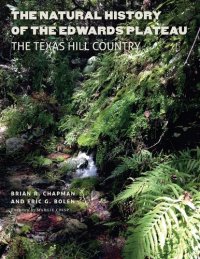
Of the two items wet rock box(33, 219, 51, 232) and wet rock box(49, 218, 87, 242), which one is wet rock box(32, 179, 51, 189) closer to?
wet rock box(33, 219, 51, 232)

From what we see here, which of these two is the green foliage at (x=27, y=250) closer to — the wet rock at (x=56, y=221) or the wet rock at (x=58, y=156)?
the wet rock at (x=56, y=221)

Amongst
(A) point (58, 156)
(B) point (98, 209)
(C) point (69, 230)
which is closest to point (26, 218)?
(C) point (69, 230)

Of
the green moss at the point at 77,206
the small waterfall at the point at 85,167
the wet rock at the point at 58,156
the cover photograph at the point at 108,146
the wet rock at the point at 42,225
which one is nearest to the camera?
the cover photograph at the point at 108,146

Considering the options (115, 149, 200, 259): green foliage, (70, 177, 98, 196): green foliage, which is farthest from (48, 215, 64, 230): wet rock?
(115, 149, 200, 259): green foliage

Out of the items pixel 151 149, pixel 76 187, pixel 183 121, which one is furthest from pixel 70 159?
pixel 183 121

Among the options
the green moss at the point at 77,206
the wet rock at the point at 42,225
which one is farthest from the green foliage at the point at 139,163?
the wet rock at the point at 42,225

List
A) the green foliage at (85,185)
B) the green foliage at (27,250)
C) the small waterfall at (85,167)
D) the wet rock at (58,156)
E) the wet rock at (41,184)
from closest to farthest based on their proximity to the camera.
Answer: the green foliage at (27,250)
the green foliage at (85,185)
the wet rock at (41,184)
the small waterfall at (85,167)
the wet rock at (58,156)

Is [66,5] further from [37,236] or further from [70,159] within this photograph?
[37,236]
